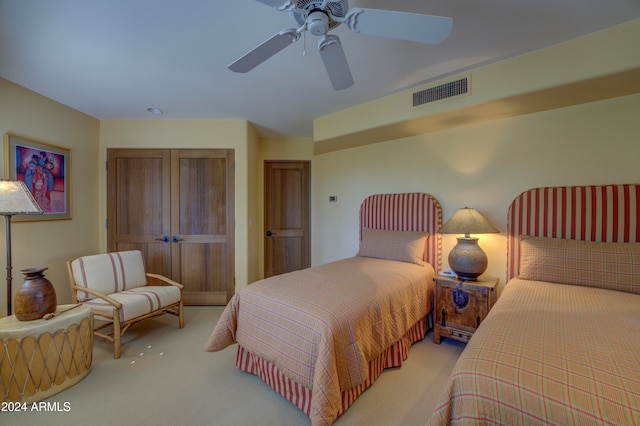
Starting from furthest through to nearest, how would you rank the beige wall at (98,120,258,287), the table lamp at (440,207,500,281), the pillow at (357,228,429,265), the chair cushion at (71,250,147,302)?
the beige wall at (98,120,258,287) < the pillow at (357,228,429,265) < the chair cushion at (71,250,147,302) < the table lamp at (440,207,500,281)

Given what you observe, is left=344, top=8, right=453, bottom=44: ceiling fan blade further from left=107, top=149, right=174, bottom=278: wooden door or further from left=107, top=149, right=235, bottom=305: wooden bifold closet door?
left=107, top=149, right=174, bottom=278: wooden door

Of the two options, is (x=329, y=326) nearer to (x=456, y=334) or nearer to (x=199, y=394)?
(x=199, y=394)

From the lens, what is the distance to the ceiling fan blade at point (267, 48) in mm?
1354

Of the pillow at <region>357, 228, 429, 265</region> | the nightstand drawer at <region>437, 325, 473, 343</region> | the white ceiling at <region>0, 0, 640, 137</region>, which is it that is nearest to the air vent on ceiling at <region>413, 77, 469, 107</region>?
the white ceiling at <region>0, 0, 640, 137</region>

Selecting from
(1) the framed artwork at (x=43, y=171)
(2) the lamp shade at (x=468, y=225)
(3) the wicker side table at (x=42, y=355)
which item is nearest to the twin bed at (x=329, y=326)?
(2) the lamp shade at (x=468, y=225)

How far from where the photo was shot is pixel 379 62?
2.16 meters

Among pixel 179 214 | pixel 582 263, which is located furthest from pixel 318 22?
pixel 179 214

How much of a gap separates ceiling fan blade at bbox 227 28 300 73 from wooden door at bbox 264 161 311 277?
2951mm

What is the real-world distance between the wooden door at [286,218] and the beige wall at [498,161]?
2.86 ft

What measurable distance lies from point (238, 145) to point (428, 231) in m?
2.75

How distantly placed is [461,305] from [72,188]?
14.7ft

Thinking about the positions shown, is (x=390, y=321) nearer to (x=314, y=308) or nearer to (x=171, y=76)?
(x=314, y=308)

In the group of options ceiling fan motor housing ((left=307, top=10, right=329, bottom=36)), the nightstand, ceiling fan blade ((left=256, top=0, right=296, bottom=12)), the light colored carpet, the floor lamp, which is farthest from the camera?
the nightstand

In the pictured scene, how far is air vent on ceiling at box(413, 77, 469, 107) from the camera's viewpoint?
7.68 ft
